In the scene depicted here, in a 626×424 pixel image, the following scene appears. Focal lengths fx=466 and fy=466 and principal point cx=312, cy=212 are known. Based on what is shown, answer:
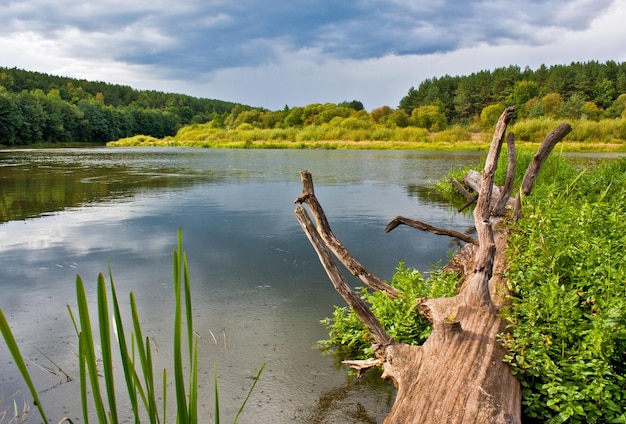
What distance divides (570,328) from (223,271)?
146 inches

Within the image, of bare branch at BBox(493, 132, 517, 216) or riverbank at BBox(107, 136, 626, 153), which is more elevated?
riverbank at BBox(107, 136, 626, 153)

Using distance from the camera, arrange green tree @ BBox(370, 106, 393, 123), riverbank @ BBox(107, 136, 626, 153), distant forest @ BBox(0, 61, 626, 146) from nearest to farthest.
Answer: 1. riverbank @ BBox(107, 136, 626, 153)
2. distant forest @ BBox(0, 61, 626, 146)
3. green tree @ BBox(370, 106, 393, 123)

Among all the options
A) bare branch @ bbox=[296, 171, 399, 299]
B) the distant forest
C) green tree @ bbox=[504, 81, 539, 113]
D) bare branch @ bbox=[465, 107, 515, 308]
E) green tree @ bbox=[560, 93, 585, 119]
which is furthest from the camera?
green tree @ bbox=[504, 81, 539, 113]

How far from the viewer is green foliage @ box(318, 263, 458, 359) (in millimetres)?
3311

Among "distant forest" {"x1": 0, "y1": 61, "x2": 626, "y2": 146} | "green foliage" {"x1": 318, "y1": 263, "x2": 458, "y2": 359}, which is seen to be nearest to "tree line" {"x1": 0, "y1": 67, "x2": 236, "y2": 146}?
"distant forest" {"x1": 0, "y1": 61, "x2": 626, "y2": 146}

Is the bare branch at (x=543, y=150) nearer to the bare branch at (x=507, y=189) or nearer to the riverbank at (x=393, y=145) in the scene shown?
the bare branch at (x=507, y=189)

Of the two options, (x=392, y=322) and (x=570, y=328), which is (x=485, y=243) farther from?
(x=570, y=328)

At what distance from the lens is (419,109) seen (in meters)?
54.4

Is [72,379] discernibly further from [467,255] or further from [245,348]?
[467,255]

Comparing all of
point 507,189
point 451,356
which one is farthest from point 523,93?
point 451,356

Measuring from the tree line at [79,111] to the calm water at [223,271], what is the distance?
4689 centimetres

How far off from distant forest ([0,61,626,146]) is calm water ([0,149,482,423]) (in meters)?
37.9

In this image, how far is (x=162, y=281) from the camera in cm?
491

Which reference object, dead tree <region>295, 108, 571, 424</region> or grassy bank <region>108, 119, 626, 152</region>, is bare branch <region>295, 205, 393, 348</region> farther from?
grassy bank <region>108, 119, 626, 152</region>
